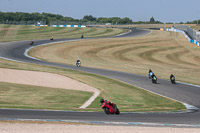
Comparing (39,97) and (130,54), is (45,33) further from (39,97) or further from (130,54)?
(39,97)

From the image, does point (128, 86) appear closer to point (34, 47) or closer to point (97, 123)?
point (97, 123)

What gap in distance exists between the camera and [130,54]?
196 feet

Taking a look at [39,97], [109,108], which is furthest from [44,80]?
[109,108]

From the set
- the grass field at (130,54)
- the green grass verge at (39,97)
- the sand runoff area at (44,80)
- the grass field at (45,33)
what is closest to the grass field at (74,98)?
the green grass verge at (39,97)

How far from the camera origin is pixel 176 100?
23.4 metres

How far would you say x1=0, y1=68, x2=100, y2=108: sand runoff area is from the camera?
2651cm

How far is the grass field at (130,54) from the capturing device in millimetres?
46347

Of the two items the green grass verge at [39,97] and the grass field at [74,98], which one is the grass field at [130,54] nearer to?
the grass field at [74,98]

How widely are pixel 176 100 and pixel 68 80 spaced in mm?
10125

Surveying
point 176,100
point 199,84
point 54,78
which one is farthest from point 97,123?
point 199,84

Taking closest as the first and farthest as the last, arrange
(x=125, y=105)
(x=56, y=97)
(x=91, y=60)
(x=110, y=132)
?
(x=110, y=132), (x=125, y=105), (x=56, y=97), (x=91, y=60)

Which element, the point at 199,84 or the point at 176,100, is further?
the point at 199,84

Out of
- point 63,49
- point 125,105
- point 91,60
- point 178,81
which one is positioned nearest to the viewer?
point 125,105

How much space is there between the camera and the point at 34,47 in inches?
2608
